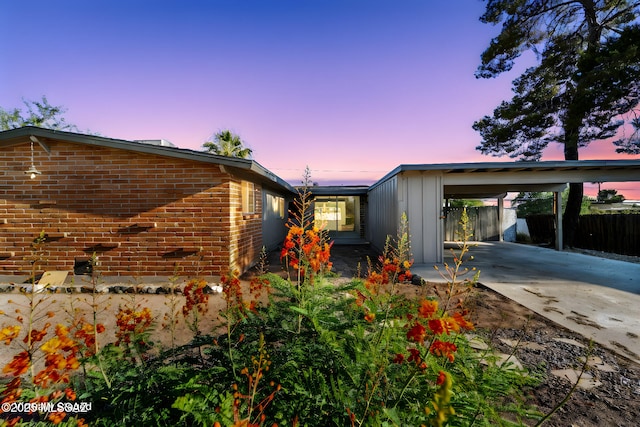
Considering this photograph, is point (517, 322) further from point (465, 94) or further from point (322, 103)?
point (322, 103)

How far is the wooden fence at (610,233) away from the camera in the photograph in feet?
30.1

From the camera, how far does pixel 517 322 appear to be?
393cm

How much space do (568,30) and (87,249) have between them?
61.3 feet

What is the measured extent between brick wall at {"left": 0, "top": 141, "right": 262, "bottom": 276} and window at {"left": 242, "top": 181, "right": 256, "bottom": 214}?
150 centimetres

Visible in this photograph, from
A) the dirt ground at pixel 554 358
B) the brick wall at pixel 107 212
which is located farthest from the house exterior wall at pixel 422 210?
the brick wall at pixel 107 212

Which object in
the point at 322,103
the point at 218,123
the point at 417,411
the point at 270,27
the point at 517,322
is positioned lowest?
the point at 517,322

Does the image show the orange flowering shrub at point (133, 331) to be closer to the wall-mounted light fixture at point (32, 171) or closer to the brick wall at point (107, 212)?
the brick wall at point (107, 212)

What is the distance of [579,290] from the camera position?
5.36m

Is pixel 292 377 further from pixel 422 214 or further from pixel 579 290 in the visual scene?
pixel 422 214

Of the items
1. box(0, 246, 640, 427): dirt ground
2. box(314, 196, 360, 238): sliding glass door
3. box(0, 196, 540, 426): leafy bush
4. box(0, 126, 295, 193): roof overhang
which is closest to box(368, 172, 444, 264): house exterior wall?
box(0, 246, 640, 427): dirt ground

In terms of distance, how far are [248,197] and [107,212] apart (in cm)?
319

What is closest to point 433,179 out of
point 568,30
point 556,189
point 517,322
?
point 517,322

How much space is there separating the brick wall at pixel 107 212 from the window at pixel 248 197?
150 cm

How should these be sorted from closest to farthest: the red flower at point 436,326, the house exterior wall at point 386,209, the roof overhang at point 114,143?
the red flower at point 436,326 → the roof overhang at point 114,143 → the house exterior wall at point 386,209
